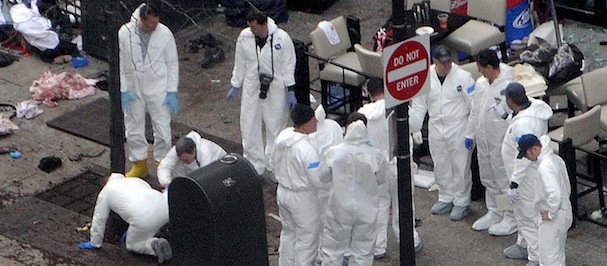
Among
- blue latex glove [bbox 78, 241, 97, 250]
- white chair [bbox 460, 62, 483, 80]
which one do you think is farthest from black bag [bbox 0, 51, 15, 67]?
white chair [bbox 460, 62, 483, 80]

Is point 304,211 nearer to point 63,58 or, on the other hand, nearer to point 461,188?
point 461,188

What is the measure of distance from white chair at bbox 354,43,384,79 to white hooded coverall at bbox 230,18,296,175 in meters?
0.99

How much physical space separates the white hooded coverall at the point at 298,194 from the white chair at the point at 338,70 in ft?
9.81

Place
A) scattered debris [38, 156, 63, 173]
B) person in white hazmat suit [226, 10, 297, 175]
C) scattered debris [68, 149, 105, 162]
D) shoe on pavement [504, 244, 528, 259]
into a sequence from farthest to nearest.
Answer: scattered debris [68, 149, 105, 162] → scattered debris [38, 156, 63, 173] → person in white hazmat suit [226, 10, 297, 175] → shoe on pavement [504, 244, 528, 259]

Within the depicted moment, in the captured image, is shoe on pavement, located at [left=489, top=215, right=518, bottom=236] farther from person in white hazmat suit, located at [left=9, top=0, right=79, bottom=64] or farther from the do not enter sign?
person in white hazmat suit, located at [left=9, top=0, right=79, bottom=64]

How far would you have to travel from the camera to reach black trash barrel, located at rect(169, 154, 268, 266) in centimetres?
1120

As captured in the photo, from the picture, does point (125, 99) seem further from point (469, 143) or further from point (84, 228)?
point (469, 143)

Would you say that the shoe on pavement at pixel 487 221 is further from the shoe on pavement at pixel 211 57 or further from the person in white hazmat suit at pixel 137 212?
the shoe on pavement at pixel 211 57

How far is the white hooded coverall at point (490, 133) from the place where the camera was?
12844 mm

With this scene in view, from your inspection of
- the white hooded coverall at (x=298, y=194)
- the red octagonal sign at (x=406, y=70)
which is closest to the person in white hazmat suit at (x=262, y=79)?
the white hooded coverall at (x=298, y=194)

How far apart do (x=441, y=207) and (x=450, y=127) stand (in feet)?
2.91

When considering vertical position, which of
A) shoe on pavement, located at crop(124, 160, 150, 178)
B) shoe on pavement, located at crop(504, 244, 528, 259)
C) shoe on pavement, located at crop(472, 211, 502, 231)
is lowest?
shoe on pavement, located at crop(124, 160, 150, 178)

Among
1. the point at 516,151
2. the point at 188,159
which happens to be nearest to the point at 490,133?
the point at 516,151

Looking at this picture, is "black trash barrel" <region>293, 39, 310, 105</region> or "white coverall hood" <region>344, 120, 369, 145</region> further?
"black trash barrel" <region>293, 39, 310, 105</region>
